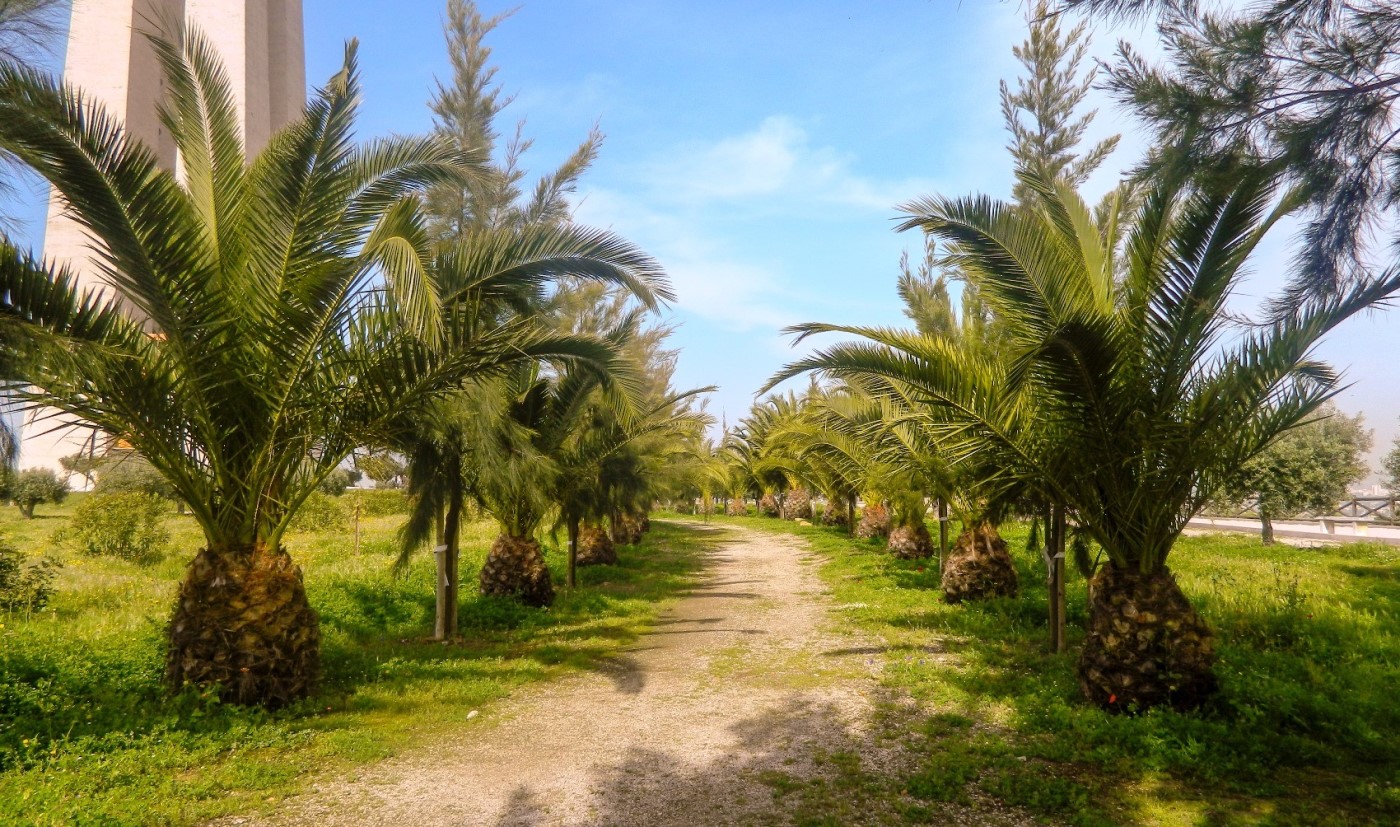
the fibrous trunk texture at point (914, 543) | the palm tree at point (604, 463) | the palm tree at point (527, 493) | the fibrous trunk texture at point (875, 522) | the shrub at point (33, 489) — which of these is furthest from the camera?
the fibrous trunk texture at point (875, 522)

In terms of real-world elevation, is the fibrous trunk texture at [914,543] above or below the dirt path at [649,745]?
above

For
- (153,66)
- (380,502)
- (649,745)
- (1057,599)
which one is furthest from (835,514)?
(153,66)

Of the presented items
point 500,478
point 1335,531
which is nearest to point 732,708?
point 500,478

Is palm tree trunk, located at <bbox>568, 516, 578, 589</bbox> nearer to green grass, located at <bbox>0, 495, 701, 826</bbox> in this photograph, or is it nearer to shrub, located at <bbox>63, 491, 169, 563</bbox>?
green grass, located at <bbox>0, 495, 701, 826</bbox>

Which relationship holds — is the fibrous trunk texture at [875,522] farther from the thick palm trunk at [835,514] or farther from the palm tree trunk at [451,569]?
the palm tree trunk at [451,569]

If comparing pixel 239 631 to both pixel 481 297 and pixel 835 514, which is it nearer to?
pixel 481 297

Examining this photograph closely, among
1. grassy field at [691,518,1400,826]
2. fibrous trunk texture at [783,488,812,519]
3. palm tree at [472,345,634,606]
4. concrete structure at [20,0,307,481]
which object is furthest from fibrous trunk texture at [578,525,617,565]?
fibrous trunk texture at [783,488,812,519]

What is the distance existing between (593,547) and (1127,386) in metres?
12.8

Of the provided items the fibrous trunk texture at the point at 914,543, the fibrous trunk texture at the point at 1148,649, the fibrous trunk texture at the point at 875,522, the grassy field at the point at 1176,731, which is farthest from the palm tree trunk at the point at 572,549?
the fibrous trunk texture at the point at 875,522

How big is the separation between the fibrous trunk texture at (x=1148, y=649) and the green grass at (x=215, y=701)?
4764 millimetres

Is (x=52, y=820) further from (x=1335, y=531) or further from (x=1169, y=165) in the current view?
(x=1335, y=531)

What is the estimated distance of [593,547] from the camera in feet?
56.6

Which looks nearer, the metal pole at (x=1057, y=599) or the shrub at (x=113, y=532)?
the metal pole at (x=1057, y=599)

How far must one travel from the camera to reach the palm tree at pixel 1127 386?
19.1 ft
